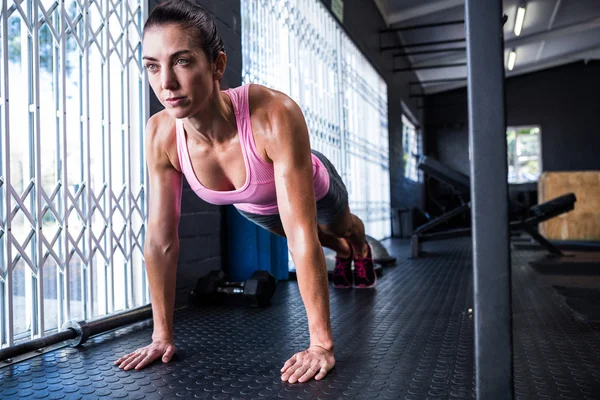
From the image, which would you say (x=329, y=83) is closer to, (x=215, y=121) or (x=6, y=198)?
(x=215, y=121)

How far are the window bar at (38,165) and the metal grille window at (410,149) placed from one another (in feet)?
27.8

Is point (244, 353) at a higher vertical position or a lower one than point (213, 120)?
lower

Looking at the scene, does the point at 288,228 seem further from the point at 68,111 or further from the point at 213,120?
the point at 68,111

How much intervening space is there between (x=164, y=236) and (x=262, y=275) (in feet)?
3.11

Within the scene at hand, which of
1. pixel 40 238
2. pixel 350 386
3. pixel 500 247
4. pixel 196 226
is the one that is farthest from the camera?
pixel 196 226

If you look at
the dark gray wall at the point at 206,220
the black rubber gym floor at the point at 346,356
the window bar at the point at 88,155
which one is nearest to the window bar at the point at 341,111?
the dark gray wall at the point at 206,220

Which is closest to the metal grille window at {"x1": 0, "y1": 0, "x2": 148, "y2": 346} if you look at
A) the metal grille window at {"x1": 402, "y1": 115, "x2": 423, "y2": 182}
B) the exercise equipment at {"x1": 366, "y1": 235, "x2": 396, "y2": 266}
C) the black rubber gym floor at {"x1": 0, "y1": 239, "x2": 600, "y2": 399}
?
the black rubber gym floor at {"x1": 0, "y1": 239, "x2": 600, "y2": 399}

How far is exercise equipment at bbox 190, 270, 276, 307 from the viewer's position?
232cm

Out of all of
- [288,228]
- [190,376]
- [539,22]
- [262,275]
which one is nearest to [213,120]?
[288,228]

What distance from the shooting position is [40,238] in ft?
5.52

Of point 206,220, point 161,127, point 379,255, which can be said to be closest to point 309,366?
point 161,127

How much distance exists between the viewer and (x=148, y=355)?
1.49m

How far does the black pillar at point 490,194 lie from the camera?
0.76 m

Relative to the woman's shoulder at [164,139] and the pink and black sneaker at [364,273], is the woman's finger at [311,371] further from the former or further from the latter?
the pink and black sneaker at [364,273]
